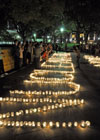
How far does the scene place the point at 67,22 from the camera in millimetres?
45781

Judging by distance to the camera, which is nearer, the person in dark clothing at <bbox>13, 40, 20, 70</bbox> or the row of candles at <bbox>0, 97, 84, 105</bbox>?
the row of candles at <bbox>0, 97, 84, 105</bbox>

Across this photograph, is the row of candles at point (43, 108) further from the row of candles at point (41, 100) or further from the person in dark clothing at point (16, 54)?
the person in dark clothing at point (16, 54)

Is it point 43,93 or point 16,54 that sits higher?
point 16,54

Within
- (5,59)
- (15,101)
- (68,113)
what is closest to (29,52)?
(5,59)

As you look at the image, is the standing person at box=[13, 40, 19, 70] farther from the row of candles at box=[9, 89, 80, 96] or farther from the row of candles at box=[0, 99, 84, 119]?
the row of candles at box=[0, 99, 84, 119]

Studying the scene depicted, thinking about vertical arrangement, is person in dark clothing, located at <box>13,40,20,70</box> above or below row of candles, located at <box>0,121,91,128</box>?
above

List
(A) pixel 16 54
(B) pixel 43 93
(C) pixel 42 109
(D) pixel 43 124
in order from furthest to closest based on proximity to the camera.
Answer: (A) pixel 16 54, (B) pixel 43 93, (C) pixel 42 109, (D) pixel 43 124

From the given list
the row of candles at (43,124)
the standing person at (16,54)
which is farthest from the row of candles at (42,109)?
the standing person at (16,54)

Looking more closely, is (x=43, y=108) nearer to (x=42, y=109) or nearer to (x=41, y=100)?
(x=42, y=109)

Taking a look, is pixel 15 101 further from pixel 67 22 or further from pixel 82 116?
pixel 67 22

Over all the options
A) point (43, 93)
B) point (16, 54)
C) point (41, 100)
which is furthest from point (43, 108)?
point (16, 54)

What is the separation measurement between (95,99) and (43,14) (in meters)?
17.7

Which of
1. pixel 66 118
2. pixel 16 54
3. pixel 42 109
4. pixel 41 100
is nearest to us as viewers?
pixel 66 118

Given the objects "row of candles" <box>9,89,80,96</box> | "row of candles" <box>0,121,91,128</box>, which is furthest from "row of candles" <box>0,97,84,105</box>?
"row of candles" <box>0,121,91,128</box>
